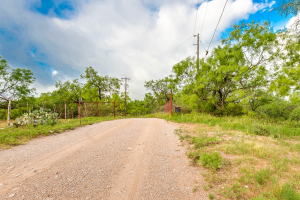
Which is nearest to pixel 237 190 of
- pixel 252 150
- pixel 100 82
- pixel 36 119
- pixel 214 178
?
pixel 214 178

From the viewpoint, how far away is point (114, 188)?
7.77ft

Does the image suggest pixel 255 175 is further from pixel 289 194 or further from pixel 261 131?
pixel 261 131

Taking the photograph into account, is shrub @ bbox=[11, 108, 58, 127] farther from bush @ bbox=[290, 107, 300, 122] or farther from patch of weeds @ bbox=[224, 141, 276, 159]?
bush @ bbox=[290, 107, 300, 122]

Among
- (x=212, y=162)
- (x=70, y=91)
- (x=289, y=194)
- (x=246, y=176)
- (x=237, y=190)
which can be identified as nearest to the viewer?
(x=289, y=194)

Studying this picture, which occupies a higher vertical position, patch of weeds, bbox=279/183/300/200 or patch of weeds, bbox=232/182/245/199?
patch of weeds, bbox=279/183/300/200

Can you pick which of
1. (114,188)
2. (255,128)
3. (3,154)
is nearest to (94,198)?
(114,188)

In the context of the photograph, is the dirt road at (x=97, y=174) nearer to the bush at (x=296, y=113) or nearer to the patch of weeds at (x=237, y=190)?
the patch of weeds at (x=237, y=190)

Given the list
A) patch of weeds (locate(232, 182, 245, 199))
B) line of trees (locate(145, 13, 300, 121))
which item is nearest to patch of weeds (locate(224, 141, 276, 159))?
patch of weeds (locate(232, 182, 245, 199))

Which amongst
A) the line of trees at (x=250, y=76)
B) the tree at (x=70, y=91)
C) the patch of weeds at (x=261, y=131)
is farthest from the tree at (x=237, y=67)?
the tree at (x=70, y=91)

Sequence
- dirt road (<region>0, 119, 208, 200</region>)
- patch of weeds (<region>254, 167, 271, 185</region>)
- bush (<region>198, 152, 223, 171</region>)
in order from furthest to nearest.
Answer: bush (<region>198, 152, 223, 171</region>) < patch of weeds (<region>254, 167, 271, 185</region>) < dirt road (<region>0, 119, 208, 200</region>)

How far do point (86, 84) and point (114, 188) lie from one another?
32.1 meters

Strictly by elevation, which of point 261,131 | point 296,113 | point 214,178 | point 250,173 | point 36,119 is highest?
point 296,113

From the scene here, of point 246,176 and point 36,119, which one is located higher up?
point 36,119

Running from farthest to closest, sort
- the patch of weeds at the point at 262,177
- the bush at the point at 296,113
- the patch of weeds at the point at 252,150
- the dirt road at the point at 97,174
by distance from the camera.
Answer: the bush at the point at 296,113
the patch of weeds at the point at 252,150
the patch of weeds at the point at 262,177
the dirt road at the point at 97,174
